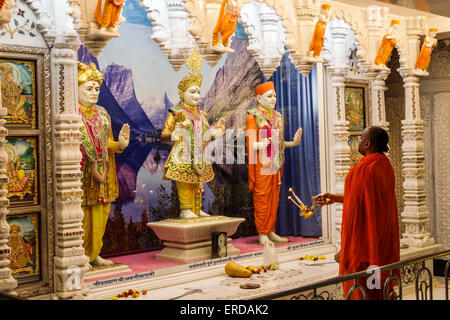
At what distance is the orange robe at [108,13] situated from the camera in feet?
16.5

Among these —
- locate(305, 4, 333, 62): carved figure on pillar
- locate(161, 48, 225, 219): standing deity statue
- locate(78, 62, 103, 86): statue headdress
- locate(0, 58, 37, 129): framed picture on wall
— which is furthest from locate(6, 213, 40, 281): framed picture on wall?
locate(305, 4, 333, 62): carved figure on pillar

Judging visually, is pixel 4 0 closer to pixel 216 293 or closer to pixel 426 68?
pixel 216 293

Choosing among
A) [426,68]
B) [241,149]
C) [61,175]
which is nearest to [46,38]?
[61,175]

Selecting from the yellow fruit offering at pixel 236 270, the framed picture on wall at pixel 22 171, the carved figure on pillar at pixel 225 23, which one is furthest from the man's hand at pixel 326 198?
the framed picture on wall at pixel 22 171

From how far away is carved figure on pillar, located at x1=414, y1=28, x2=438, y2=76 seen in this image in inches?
328

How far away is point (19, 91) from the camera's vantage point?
197 inches

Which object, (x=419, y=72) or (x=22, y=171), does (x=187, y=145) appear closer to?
(x=22, y=171)

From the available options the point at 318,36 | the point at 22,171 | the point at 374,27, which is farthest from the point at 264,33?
the point at 22,171

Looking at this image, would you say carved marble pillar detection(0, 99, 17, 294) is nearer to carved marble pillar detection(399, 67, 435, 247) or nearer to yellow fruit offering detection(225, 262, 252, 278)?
yellow fruit offering detection(225, 262, 252, 278)

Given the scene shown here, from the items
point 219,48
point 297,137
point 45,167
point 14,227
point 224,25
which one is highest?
point 224,25

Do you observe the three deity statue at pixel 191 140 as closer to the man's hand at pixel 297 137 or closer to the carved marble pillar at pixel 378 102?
the man's hand at pixel 297 137

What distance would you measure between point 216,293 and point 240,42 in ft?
13.3

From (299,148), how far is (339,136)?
0.72 meters

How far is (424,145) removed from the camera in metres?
9.34
